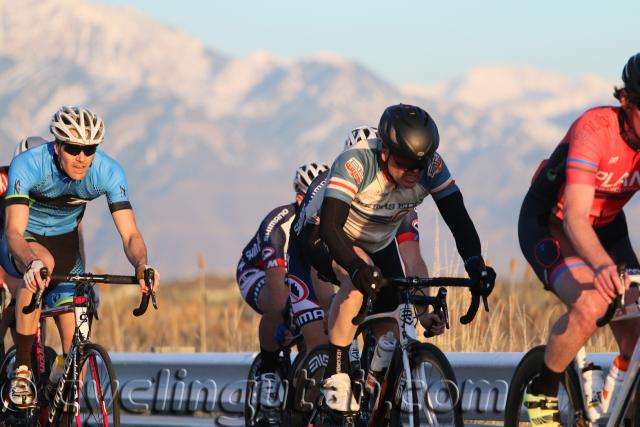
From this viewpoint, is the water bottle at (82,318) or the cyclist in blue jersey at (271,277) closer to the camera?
the water bottle at (82,318)

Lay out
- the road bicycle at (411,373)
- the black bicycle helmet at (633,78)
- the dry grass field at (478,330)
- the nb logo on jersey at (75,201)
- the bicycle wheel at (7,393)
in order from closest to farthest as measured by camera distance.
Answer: the black bicycle helmet at (633,78) < the road bicycle at (411,373) < the bicycle wheel at (7,393) < the nb logo on jersey at (75,201) < the dry grass field at (478,330)

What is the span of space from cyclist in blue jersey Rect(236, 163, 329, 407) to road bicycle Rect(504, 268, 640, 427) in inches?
131

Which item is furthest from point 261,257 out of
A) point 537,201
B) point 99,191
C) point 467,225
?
point 537,201

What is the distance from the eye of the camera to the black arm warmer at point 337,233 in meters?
6.95

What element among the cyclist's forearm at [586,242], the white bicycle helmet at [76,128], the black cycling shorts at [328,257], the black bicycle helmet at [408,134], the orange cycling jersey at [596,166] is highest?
the white bicycle helmet at [76,128]

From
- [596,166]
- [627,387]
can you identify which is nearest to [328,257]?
[596,166]

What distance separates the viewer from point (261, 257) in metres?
10.0

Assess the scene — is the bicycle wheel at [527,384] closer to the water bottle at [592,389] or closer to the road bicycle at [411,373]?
the water bottle at [592,389]

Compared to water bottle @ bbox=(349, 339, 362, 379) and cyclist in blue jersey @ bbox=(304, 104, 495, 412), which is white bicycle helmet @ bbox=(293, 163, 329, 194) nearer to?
cyclist in blue jersey @ bbox=(304, 104, 495, 412)

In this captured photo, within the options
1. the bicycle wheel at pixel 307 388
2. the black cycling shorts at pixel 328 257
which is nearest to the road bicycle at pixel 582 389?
the black cycling shorts at pixel 328 257

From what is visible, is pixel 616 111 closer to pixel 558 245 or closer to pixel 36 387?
pixel 558 245

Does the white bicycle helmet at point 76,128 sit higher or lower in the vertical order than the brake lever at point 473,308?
higher

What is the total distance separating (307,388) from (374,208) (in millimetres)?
1262

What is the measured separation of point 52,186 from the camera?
8820mm
